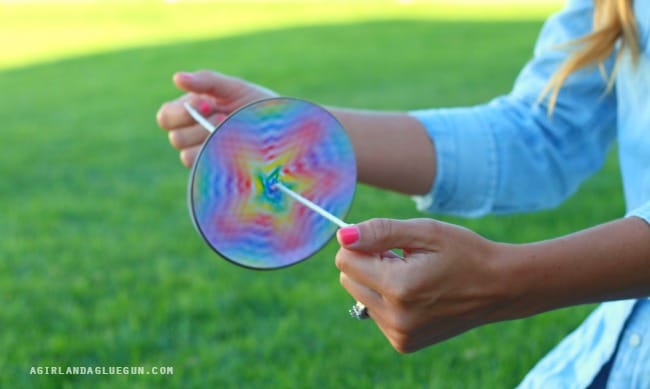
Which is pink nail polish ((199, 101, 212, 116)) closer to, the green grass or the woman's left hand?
the woman's left hand

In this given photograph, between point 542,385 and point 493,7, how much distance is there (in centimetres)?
1385

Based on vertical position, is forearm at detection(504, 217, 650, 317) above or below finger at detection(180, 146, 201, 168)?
below

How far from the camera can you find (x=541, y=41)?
1.50m

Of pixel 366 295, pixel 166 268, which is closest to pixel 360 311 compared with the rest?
pixel 366 295

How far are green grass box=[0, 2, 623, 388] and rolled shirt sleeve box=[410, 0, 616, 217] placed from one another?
953 millimetres

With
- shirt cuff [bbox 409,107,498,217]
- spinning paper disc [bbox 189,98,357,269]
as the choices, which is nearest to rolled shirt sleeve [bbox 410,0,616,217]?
shirt cuff [bbox 409,107,498,217]

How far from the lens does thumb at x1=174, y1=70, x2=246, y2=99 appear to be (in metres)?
1.36

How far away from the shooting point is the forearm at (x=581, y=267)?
3.07ft

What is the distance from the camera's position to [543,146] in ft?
4.70

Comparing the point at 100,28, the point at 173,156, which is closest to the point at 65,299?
the point at 173,156

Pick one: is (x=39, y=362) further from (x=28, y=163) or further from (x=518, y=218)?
(x=28, y=163)

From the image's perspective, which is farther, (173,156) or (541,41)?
(173,156)

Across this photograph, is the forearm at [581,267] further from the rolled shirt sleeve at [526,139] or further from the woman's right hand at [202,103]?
the woman's right hand at [202,103]

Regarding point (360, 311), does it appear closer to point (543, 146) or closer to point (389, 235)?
point (389, 235)
